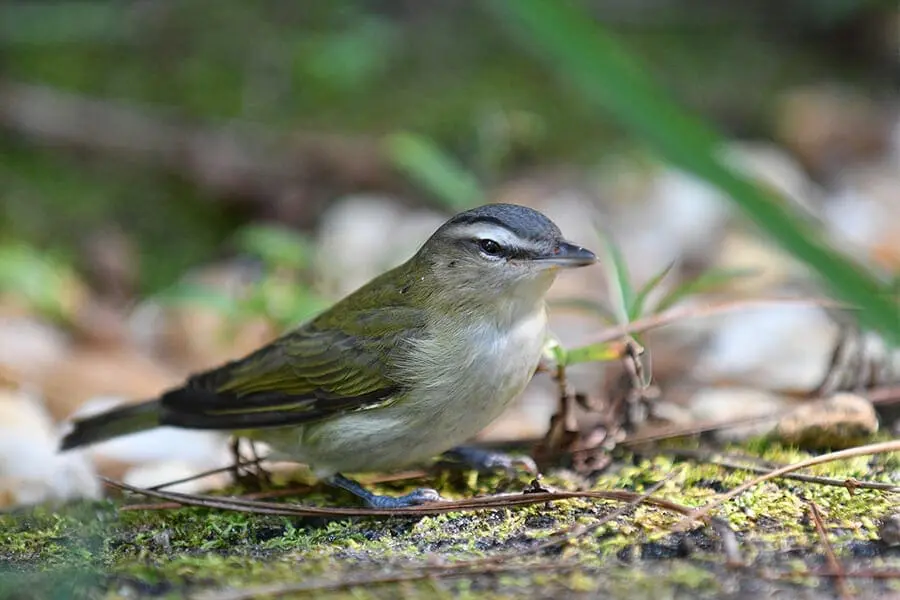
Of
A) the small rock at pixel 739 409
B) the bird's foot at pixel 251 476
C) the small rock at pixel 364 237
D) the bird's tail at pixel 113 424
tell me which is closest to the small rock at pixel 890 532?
the small rock at pixel 739 409

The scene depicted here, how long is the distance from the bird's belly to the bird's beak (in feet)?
0.76

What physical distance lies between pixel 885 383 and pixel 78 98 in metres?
6.51

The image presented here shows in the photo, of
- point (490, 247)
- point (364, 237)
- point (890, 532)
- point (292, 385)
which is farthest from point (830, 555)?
point (364, 237)

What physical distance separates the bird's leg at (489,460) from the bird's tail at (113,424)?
120 cm

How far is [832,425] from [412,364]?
1.43 meters

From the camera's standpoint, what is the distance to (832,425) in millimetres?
3738

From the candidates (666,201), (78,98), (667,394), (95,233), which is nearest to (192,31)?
(78,98)

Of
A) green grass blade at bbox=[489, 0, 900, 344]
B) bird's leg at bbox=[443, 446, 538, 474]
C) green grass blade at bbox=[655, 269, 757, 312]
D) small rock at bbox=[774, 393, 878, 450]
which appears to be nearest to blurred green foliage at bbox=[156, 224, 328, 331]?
bird's leg at bbox=[443, 446, 538, 474]

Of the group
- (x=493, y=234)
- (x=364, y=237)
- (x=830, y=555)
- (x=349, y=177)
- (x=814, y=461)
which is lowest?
(x=830, y=555)

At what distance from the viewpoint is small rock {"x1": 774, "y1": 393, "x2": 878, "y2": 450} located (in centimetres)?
373

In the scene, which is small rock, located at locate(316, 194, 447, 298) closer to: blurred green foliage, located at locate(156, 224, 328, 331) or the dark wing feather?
blurred green foliage, located at locate(156, 224, 328, 331)

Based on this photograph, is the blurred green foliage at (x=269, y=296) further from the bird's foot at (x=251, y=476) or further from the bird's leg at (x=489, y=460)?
the bird's leg at (x=489, y=460)

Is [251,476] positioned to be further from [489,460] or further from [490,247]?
[490,247]

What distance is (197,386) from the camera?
4.14m
